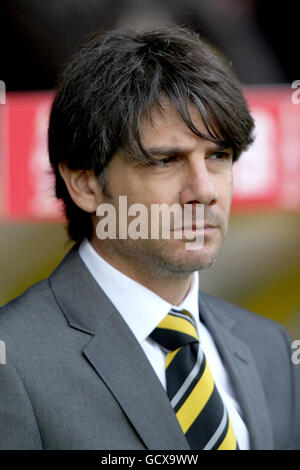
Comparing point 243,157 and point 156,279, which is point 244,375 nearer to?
point 156,279

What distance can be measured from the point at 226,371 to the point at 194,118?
0.66 meters

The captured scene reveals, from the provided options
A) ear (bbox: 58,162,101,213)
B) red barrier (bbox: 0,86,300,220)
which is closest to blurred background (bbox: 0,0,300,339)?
red barrier (bbox: 0,86,300,220)

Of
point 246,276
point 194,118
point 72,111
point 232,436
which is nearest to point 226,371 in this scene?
point 232,436

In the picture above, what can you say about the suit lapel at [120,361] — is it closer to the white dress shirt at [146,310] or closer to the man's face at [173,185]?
the white dress shirt at [146,310]

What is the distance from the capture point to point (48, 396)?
1.42m

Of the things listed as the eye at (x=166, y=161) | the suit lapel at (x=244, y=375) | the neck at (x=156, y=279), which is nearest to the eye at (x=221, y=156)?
the eye at (x=166, y=161)

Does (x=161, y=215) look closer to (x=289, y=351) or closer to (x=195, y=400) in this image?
(x=195, y=400)

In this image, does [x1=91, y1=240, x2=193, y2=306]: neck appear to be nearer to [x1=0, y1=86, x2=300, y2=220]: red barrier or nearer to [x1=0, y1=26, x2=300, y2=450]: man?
[x1=0, y1=26, x2=300, y2=450]: man

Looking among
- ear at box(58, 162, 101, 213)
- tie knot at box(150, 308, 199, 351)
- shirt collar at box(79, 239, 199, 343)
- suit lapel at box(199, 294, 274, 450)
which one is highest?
ear at box(58, 162, 101, 213)

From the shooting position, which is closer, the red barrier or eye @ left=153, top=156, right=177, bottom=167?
eye @ left=153, top=156, right=177, bottom=167

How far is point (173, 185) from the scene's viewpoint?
1552mm

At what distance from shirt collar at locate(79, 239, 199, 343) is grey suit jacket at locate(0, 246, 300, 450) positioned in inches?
1.1

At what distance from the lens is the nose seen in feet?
4.99

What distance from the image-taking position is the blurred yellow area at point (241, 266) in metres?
3.74
